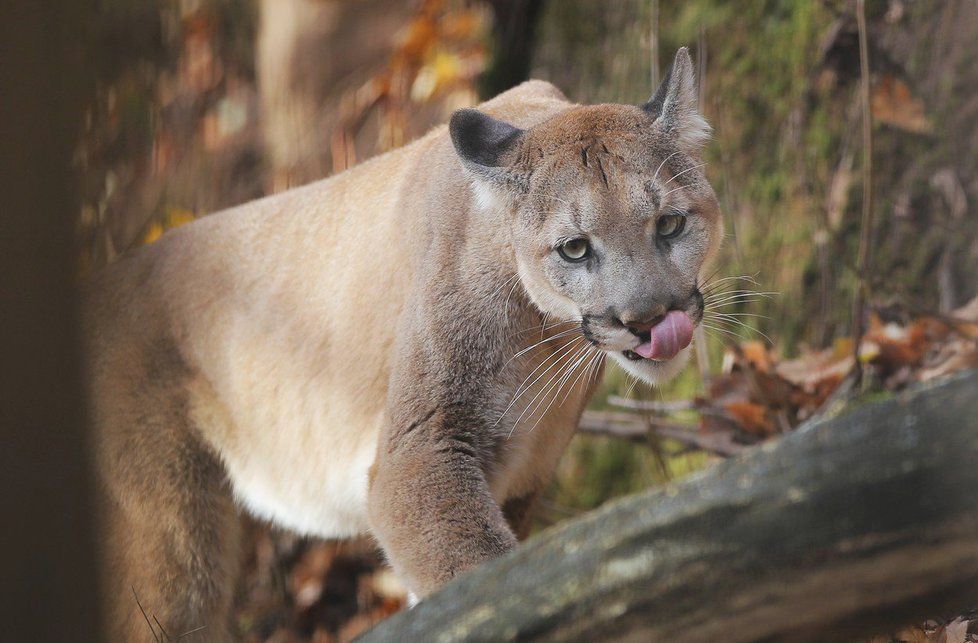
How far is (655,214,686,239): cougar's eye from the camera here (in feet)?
12.2

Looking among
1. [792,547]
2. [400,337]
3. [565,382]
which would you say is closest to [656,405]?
[565,382]

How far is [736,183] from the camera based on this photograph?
6.57 metres

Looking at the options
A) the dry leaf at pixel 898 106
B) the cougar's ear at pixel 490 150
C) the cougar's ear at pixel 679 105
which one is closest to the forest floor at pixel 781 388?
the dry leaf at pixel 898 106

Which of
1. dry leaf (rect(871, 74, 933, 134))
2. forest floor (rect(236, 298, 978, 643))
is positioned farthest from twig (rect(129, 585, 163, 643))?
dry leaf (rect(871, 74, 933, 134))

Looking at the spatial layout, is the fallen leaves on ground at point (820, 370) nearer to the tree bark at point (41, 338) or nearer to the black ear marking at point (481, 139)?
the black ear marking at point (481, 139)

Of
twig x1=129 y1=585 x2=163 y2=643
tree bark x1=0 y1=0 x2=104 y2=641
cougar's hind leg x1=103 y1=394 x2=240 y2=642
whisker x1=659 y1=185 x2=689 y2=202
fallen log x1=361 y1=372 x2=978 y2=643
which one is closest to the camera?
tree bark x1=0 y1=0 x2=104 y2=641

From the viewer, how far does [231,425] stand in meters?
4.94

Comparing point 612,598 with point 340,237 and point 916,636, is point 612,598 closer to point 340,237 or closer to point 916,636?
point 916,636

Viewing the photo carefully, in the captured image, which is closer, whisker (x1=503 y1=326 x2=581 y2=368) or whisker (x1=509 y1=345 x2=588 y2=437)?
whisker (x1=503 y1=326 x2=581 y2=368)

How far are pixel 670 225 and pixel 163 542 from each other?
2530 mm

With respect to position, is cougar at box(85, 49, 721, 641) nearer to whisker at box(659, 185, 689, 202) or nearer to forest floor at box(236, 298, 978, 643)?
whisker at box(659, 185, 689, 202)

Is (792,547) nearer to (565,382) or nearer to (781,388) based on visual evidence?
(565,382)

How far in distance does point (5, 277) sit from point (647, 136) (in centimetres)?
255

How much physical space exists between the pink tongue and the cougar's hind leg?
2.28 meters
